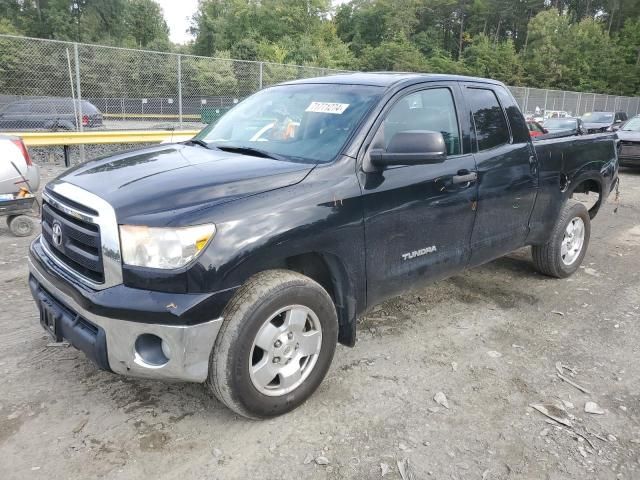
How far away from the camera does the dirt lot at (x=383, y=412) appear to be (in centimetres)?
255

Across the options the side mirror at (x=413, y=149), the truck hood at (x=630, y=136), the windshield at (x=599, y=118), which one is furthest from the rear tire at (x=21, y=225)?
the windshield at (x=599, y=118)

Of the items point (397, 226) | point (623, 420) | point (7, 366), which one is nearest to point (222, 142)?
point (397, 226)

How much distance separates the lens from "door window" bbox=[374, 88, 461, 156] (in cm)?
337

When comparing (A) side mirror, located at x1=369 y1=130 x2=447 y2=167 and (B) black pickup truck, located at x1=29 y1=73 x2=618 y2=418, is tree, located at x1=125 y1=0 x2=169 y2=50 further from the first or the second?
(A) side mirror, located at x1=369 y1=130 x2=447 y2=167

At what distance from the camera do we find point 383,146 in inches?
129

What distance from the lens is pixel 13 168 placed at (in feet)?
20.0

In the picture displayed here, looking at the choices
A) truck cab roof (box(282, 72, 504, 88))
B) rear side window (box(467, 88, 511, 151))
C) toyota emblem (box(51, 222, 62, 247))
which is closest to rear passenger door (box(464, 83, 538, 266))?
rear side window (box(467, 88, 511, 151))

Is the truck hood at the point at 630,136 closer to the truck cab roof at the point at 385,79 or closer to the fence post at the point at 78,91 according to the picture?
the truck cab roof at the point at 385,79

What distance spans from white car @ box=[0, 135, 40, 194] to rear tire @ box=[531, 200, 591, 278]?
18.7 feet

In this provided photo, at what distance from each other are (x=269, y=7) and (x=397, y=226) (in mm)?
55800

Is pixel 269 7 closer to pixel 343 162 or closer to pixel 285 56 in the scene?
pixel 285 56

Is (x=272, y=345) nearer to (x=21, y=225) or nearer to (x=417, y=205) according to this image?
(x=417, y=205)

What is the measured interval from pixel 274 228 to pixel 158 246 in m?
0.57

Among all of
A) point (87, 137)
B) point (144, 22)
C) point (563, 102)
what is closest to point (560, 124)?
point (87, 137)
